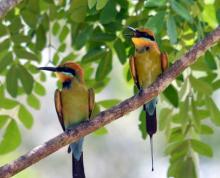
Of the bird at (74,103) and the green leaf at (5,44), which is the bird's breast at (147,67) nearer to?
the bird at (74,103)

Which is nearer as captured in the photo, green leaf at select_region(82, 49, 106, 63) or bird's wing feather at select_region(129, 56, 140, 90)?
bird's wing feather at select_region(129, 56, 140, 90)

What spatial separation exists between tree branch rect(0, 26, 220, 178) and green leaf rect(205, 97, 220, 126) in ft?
2.86

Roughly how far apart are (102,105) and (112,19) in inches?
24.3

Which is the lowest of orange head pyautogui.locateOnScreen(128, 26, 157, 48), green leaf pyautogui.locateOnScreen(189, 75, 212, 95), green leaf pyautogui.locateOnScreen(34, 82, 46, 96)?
green leaf pyautogui.locateOnScreen(34, 82, 46, 96)

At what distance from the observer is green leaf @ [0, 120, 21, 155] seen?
214 inches

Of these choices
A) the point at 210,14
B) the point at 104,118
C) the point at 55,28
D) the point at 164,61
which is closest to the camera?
the point at 104,118

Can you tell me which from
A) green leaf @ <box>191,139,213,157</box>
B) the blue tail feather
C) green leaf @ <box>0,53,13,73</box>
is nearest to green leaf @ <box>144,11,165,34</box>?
the blue tail feather

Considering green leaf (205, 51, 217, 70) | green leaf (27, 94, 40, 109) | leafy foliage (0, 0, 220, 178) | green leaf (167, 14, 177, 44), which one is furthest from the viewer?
green leaf (27, 94, 40, 109)

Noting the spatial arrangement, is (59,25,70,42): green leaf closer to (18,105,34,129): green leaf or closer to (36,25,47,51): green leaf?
(36,25,47,51): green leaf

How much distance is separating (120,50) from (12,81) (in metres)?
0.70

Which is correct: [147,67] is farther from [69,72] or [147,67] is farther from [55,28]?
[55,28]

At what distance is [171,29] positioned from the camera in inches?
181

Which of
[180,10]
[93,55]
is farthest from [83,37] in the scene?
[180,10]

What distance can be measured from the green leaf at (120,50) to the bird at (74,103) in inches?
12.0
